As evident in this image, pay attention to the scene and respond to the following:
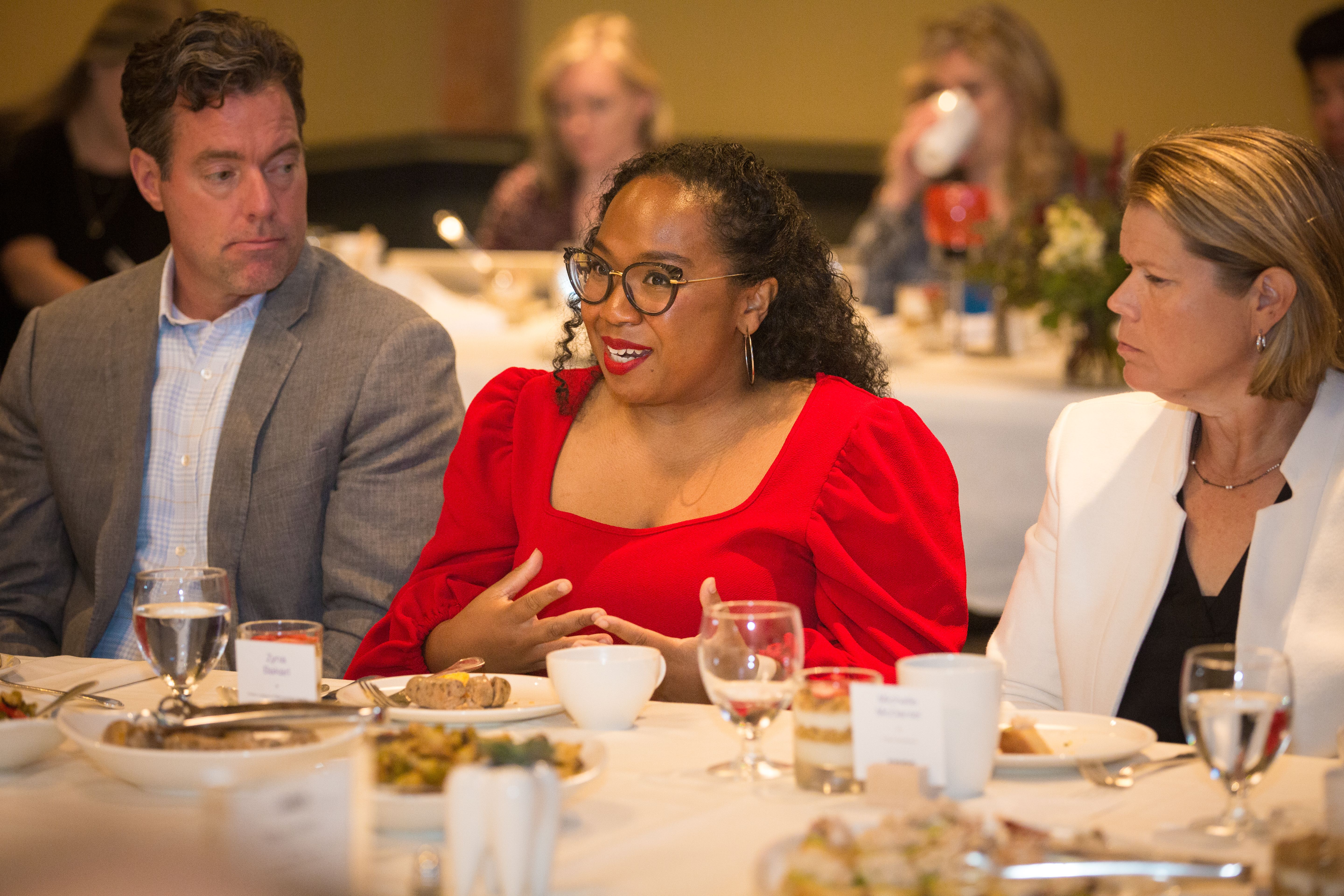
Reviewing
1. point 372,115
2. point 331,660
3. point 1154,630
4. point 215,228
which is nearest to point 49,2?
point 372,115

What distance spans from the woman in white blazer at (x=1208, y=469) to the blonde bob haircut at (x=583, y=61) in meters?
3.56

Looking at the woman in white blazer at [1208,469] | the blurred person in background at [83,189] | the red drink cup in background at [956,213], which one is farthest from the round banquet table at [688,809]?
the blurred person in background at [83,189]

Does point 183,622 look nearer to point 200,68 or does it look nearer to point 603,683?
point 603,683

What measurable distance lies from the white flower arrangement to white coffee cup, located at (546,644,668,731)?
214 cm

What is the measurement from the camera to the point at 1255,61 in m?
6.55

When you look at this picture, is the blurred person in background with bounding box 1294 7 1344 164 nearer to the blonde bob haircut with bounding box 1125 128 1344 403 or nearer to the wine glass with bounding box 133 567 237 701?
the blonde bob haircut with bounding box 1125 128 1344 403

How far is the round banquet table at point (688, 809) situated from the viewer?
3.23 feet

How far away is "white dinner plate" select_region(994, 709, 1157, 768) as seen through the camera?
1.19m

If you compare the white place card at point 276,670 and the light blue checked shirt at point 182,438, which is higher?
the light blue checked shirt at point 182,438

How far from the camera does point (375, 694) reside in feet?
4.66

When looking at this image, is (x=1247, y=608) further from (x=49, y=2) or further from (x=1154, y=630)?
(x=49, y=2)

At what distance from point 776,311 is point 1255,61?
Result: 5.48 meters

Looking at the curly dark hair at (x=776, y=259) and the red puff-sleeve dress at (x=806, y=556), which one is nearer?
the red puff-sleeve dress at (x=806, y=556)

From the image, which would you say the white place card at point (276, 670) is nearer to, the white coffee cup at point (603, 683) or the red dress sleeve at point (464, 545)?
the white coffee cup at point (603, 683)
